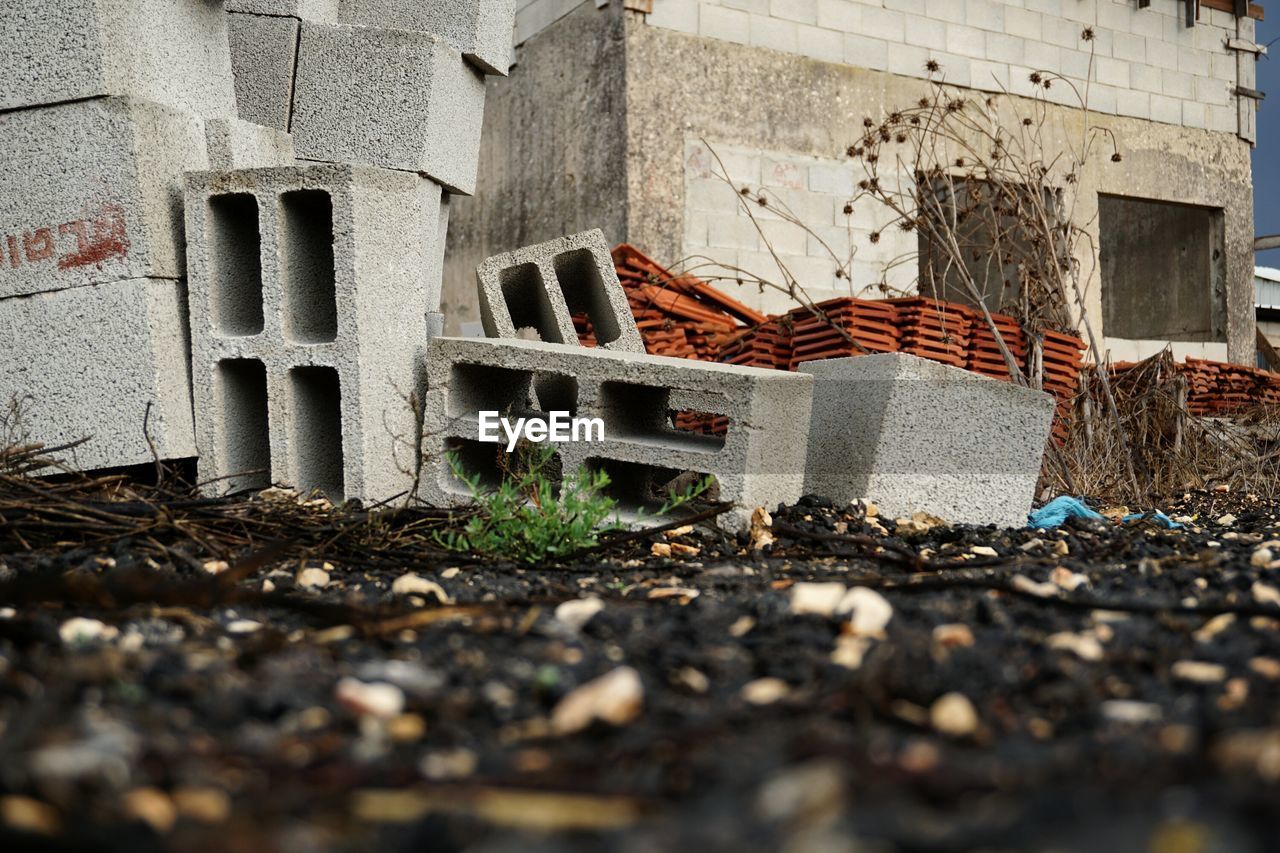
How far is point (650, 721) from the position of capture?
4.71ft

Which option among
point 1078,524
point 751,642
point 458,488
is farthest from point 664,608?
point 1078,524

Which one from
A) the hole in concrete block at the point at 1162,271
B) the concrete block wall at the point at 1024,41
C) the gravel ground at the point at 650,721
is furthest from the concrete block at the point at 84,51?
the hole in concrete block at the point at 1162,271

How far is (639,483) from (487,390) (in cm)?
69

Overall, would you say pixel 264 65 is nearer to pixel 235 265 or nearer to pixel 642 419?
pixel 235 265

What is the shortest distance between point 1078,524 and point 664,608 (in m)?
2.45

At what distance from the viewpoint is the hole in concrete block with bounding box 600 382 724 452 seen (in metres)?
4.02

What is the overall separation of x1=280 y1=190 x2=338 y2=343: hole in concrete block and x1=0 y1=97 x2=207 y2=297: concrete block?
424 millimetres

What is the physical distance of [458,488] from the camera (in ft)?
13.5

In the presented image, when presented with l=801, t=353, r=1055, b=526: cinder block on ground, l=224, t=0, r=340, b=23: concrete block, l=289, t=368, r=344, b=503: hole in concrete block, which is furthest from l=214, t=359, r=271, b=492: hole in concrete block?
l=801, t=353, r=1055, b=526: cinder block on ground

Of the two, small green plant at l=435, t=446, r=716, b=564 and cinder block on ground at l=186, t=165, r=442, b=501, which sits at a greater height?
cinder block on ground at l=186, t=165, r=442, b=501

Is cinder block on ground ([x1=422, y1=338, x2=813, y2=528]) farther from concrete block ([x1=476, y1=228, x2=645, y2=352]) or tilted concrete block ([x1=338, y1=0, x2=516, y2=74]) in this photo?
tilted concrete block ([x1=338, y1=0, x2=516, y2=74])

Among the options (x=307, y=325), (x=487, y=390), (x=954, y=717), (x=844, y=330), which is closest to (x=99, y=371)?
(x=307, y=325)

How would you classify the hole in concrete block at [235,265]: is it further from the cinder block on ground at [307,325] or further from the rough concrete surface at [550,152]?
the rough concrete surface at [550,152]

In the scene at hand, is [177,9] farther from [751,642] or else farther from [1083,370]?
[1083,370]
